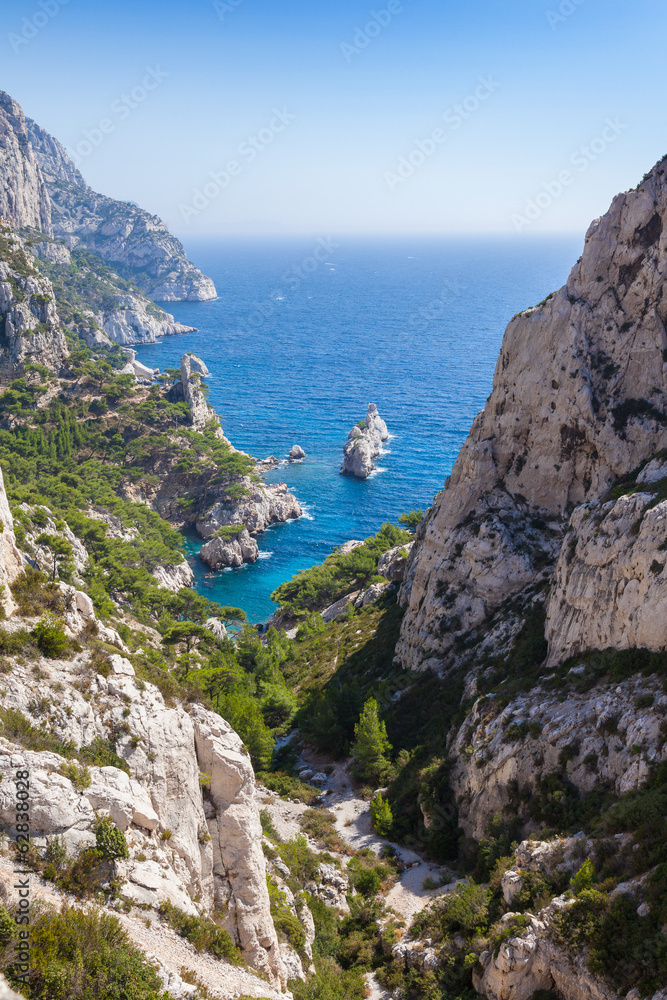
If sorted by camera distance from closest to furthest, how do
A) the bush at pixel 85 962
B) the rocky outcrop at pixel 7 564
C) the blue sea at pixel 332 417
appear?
the bush at pixel 85 962
the rocky outcrop at pixel 7 564
the blue sea at pixel 332 417

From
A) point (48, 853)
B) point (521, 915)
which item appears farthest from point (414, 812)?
point (48, 853)

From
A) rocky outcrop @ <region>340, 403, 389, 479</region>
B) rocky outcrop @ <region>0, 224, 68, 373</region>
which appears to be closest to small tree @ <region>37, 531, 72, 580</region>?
rocky outcrop @ <region>0, 224, 68, 373</region>

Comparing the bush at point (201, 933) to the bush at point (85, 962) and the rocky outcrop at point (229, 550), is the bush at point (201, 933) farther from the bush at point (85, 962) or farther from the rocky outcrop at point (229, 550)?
the rocky outcrop at point (229, 550)

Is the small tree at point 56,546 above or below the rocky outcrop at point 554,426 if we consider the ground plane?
below

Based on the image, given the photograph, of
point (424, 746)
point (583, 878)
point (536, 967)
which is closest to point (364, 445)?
point (424, 746)

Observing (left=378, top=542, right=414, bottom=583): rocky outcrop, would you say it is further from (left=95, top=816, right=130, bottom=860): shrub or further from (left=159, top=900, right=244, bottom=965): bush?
(left=95, top=816, right=130, bottom=860): shrub

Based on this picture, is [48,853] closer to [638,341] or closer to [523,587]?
[523,587]

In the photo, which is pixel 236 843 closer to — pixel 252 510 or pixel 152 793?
→ pixel 152 793

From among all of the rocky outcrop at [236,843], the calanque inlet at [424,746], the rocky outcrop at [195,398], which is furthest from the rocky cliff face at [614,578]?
the rocky outcrop at [195,398]
